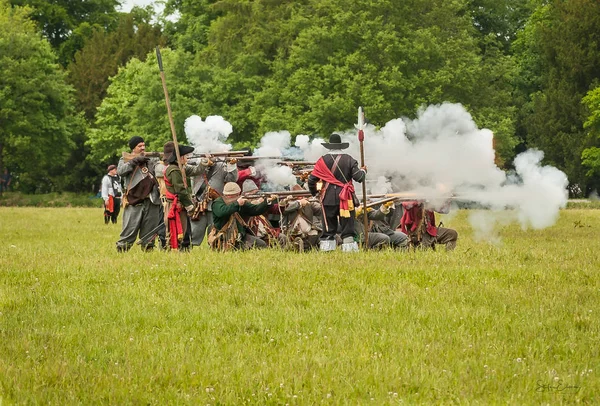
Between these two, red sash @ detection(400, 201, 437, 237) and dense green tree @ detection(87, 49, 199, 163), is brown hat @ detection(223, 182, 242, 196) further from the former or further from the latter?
dense green tree @ detection(87, 49, 199, 163)

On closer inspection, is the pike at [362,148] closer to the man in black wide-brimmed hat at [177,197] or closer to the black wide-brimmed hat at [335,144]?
the black wide-brimmed hat at [335,144]

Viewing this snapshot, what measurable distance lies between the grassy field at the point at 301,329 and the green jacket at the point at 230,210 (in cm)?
95

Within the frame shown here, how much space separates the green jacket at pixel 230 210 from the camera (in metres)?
16.6

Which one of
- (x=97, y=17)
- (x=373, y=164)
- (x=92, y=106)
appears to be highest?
(x=97, y=17)

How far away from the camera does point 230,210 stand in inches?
655

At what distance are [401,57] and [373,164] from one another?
3131 centimetres

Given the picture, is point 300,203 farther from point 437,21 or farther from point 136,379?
point 437,21

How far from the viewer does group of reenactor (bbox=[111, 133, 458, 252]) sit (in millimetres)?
16656

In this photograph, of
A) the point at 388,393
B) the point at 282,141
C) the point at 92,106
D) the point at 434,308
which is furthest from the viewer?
the point at 92,106

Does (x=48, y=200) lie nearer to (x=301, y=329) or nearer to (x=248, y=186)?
(x=248, y=186)

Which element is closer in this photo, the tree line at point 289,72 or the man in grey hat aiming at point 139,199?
the man in grey hat aiming at point 139,199

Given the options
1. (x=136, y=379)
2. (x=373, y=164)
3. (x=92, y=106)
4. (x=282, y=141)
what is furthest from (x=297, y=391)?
(x=92, y=106)

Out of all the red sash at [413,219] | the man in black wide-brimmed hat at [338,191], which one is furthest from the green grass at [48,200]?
the man in black wide-brimmed hat at [338,191]

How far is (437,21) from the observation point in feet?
168
